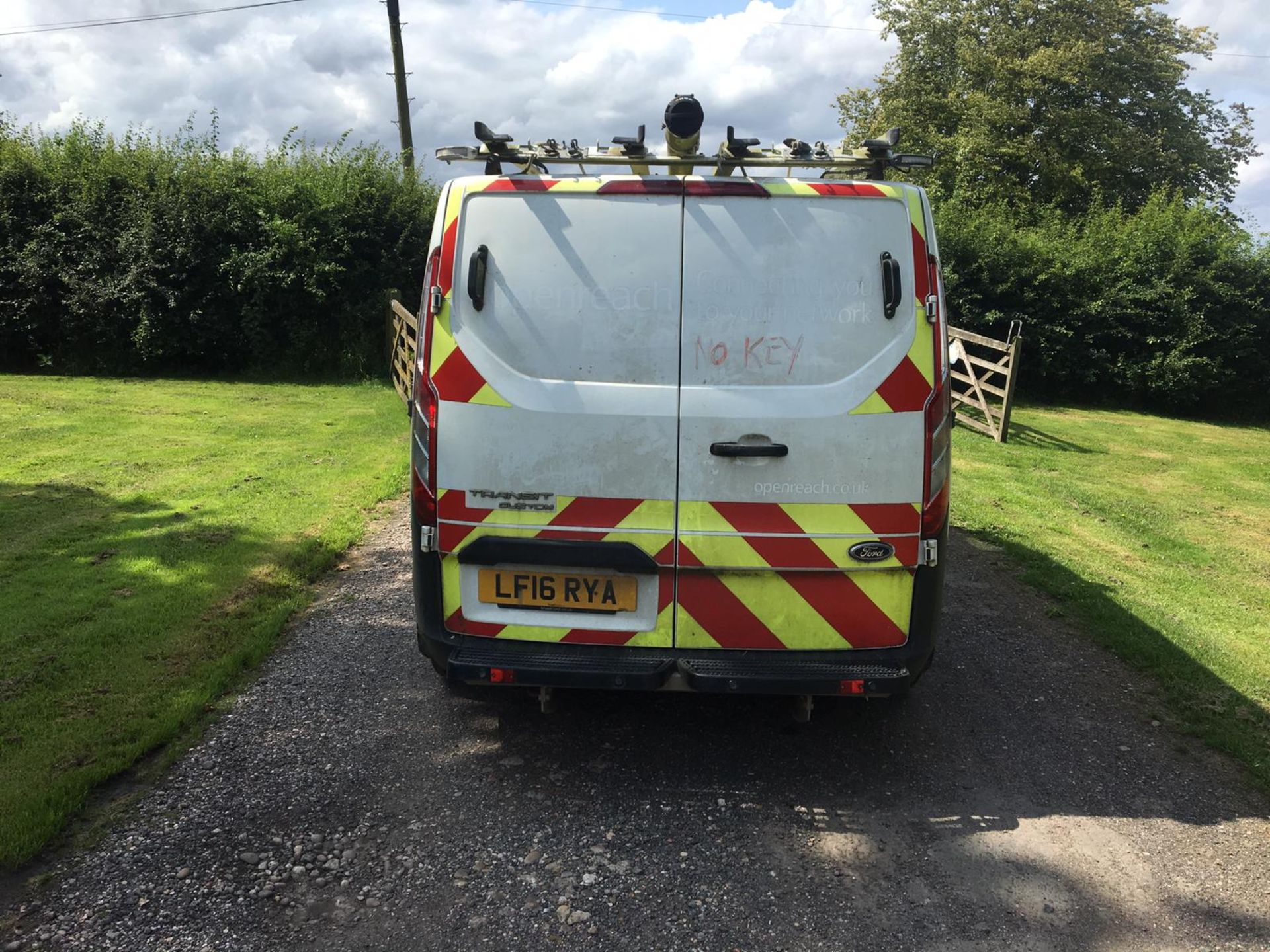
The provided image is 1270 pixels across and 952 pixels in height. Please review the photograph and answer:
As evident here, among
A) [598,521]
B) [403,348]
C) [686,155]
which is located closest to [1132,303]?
[403,348]

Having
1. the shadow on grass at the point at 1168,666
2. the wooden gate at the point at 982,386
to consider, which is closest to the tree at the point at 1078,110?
the wooden gate at the point at 982,386

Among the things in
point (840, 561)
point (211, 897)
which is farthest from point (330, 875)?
point (840, 561)

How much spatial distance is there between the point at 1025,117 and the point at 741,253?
26.1m

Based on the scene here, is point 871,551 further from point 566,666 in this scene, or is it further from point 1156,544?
point 1156,544

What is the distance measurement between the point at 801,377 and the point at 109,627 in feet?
13.2

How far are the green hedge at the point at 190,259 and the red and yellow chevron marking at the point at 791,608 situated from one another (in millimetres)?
14314

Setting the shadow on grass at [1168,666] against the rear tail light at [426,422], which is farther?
the shadow on grass at [1168,666]

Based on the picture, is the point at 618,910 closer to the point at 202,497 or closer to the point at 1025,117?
the point at 202,497

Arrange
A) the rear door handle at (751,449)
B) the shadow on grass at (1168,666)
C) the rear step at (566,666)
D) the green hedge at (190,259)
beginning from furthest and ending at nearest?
the green hedge at (190,259), the shadow on grass at (1168,666), the rear step at (566,666), the rear door handle at (751,449)

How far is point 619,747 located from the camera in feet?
12.6

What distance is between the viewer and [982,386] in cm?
1377

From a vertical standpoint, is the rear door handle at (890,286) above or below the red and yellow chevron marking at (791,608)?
above

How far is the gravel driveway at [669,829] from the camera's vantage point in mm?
2723

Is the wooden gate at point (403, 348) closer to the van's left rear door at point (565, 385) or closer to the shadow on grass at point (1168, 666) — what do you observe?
the shadow on grass at point (1168, 666)
